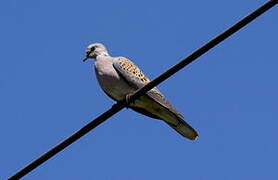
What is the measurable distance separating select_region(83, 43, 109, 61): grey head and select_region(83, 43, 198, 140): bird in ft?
0.67

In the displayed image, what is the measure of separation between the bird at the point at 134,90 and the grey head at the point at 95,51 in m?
0.20

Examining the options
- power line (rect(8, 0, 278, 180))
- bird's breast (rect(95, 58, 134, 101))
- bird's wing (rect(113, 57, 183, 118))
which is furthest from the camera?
bird's breast (rect(95, 58, 134, 101))

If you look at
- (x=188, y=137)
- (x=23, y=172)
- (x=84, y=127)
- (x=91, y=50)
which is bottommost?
(x=23, y=172)

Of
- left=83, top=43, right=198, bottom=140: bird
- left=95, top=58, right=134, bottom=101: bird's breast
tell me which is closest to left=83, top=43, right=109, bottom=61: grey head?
left=83, top=43, right=198, bottom=140: bird

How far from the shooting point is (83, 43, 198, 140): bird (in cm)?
914

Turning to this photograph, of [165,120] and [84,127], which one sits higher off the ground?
[165,120]

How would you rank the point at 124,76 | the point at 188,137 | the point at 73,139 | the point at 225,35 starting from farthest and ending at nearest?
the point at 124,76
the point at 188,137
the point at 73,139
the point at 225,35

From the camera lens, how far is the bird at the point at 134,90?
360 inches

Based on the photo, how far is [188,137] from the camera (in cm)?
902

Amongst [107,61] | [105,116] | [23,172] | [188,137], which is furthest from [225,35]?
[107,61]

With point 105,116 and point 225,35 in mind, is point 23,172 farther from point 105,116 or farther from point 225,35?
point 225,35

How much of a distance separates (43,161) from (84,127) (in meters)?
0.46

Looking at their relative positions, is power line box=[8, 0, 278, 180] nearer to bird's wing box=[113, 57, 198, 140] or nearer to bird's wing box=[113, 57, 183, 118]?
Result: bird's wing box=[113, 57, 198, 140]

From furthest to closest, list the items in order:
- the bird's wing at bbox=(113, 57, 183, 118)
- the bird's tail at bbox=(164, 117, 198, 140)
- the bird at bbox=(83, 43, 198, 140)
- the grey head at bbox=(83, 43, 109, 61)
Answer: the grey head at bbox=(83, 43, 109, 61) < the bird's wing at bbox=(113, 57, 183, 118) < the bird at bbox=(83, 43, 198, 140) < the bird's tail at bbox=(164, 117, 198, 140)
